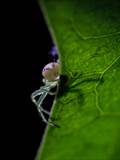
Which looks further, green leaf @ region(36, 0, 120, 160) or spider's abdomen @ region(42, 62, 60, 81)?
spider's abdomen @ region(42, 62, 60, 81)

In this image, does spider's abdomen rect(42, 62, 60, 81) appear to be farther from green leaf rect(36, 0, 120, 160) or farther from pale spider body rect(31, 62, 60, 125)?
green leaf rect(36, 0, 120, 160)

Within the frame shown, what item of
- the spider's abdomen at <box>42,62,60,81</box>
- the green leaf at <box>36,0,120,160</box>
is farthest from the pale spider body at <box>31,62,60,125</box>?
the green leaf at <box>36,0,120,160</box>

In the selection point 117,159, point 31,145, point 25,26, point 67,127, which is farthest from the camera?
point 31,145

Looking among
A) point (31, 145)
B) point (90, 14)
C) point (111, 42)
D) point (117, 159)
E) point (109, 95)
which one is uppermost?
point (90, 14)

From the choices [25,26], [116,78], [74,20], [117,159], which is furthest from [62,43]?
[25,26]

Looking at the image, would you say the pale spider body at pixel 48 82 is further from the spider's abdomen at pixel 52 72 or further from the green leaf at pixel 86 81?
the green leaf at pixel 86 81

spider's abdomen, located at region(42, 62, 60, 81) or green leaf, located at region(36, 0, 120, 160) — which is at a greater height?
green leaf, located at region(36, 0, 120, 160)

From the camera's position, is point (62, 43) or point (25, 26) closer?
point (62, 43)

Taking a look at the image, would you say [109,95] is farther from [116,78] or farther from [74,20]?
[74,20]

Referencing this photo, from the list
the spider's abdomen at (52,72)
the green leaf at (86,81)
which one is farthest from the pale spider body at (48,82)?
the green leaf at (86,81)
